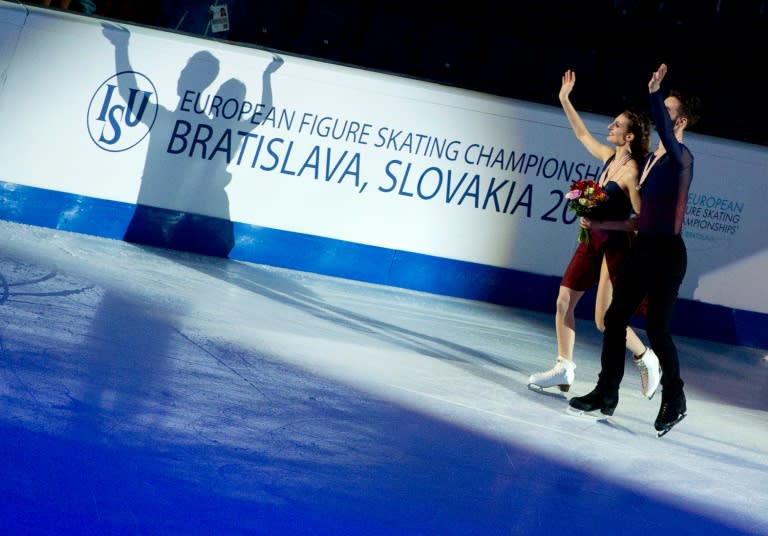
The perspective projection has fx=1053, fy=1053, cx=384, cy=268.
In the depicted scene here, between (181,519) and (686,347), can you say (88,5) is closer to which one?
(686,347)

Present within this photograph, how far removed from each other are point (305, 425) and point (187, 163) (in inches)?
193

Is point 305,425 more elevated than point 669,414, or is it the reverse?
point 669,414

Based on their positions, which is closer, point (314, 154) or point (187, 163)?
point (187, 163)

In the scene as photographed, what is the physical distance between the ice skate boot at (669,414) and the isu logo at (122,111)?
5188 millimetres

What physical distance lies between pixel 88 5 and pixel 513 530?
9829 millimetres

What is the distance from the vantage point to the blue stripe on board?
29.3ft

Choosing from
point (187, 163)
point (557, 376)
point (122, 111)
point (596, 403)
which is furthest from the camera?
point (187, 163)

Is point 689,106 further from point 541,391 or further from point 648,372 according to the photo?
point 541,391

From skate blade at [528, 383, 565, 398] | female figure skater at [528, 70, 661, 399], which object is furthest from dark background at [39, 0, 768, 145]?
skate blade at [528, 383, 565, 398]

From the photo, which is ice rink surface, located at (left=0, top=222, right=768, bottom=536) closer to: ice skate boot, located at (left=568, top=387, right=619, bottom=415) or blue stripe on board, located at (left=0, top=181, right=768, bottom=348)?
ice skate boot, located at (left=568, top=387, right=619, bottom=415)

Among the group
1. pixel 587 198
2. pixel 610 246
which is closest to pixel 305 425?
pixel 587 198

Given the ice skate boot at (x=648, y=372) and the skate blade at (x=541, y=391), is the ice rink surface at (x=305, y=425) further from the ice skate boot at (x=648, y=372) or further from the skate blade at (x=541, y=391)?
the ice skate boot at (x=648, y=372)

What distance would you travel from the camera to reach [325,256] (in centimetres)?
939

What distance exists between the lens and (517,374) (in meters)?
6.78
